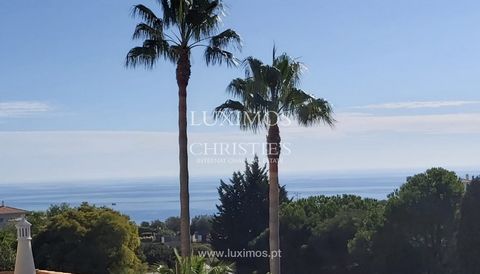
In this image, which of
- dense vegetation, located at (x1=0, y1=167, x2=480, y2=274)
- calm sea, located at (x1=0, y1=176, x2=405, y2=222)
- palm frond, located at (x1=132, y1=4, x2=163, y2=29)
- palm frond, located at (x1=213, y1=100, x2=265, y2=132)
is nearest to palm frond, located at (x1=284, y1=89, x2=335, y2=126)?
palm frond, located at (x1=213, y1=100, x2=265, y2=132)

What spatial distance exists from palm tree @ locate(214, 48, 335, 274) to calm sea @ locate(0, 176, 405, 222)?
14.7m

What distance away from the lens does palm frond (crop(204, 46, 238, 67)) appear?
12.2m

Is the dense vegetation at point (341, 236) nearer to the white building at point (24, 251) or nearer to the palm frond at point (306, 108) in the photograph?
the palm frond at point (306, 108)

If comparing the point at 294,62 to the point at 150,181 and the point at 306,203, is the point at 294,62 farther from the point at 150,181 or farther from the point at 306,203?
the point at 150,181

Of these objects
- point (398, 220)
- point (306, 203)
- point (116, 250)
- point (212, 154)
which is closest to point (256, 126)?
point (212, 154)

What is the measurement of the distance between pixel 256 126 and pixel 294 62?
150 centimetres

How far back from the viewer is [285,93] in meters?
12.7

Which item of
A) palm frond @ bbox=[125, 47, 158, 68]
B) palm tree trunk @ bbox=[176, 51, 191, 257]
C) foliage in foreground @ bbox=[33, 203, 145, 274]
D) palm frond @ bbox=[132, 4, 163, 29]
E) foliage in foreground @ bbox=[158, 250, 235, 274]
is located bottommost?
foliage in foreground @ bbox=[33, 203, 145, 274]

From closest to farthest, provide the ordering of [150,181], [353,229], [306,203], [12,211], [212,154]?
[212,154] < [353,229] < [306,203] < [12,211] < [150,181]

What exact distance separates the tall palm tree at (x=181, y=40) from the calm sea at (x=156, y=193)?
15.3 metres

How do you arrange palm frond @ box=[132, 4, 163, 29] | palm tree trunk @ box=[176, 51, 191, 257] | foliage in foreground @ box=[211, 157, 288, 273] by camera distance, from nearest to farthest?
palm tree trunk @ box=[176, 51, 191, 257] < palm frond @ box=[132, 4, 163, 29] < foliage in foreground @ box=[211, 157, 288, 273]

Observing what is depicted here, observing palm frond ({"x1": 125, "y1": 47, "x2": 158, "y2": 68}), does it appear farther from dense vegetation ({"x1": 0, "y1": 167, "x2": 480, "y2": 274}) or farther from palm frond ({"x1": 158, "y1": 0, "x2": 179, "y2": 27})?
dense vegetation ({"x1": 0, "y1": 167, "x2": 480, "y2": 274})

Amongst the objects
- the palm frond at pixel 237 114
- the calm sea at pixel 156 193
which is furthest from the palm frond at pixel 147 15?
the calm sea at pixel 156 193

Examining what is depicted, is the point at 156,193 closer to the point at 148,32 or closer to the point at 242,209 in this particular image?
the point at 242,209
